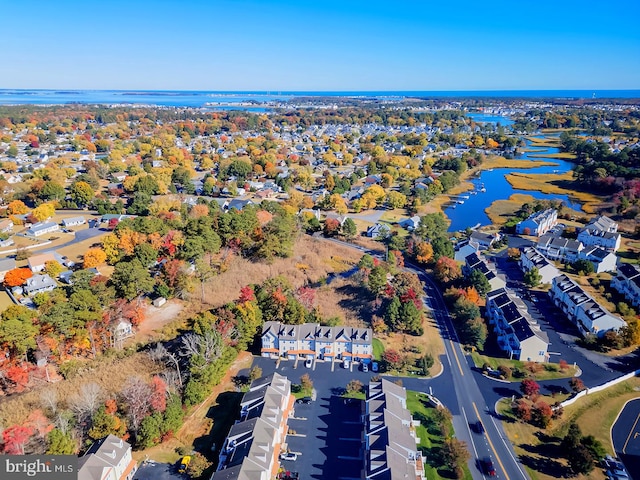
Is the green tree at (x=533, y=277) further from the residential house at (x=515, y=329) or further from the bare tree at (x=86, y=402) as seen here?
the bare tree at (x=86, y=402)

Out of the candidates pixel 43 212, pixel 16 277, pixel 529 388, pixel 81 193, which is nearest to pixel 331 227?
pixel 529 388

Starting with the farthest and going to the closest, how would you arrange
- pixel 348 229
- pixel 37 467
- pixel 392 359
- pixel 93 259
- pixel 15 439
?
pixel 348 229
pixel 93 259
pixel 392 359
pixel 15 439
pixel 37 467

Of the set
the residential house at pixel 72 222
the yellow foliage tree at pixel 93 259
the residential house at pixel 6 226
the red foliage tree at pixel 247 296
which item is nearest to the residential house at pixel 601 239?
the red foliage tree at pixel 247 296

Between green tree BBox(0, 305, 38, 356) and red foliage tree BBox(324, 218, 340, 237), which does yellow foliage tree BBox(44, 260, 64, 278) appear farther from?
red foliage tree BBox(324, 218, 340, 237)

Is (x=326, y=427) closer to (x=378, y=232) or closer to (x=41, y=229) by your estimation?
(x=378, y=232)

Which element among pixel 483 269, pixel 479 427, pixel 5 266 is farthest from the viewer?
pixel 5 266
